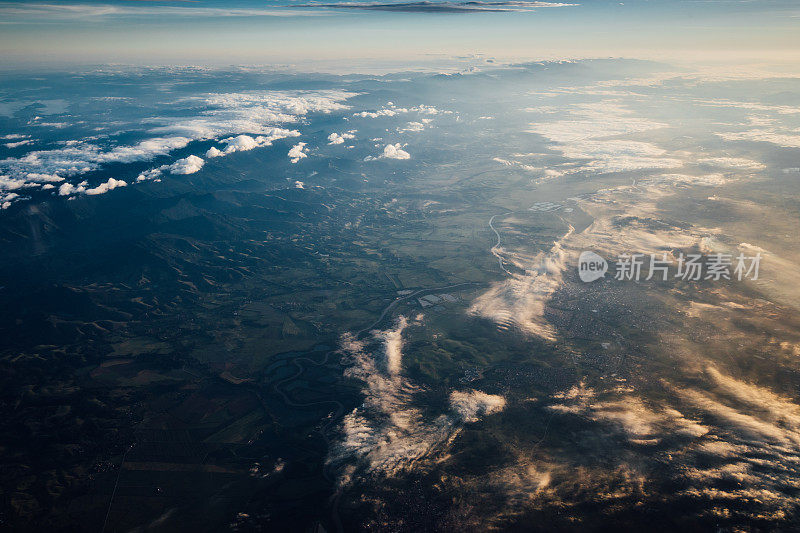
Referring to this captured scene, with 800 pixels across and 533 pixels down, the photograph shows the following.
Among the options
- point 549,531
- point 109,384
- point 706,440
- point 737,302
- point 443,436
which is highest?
point 737,302

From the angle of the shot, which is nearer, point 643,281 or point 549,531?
point 549,531

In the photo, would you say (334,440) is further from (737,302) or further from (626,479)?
(737,302)

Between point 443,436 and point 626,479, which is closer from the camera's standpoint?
point 626,479

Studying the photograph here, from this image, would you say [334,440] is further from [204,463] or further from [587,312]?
[587,312]

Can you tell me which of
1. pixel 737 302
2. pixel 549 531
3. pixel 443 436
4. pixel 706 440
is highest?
pixel 737 302

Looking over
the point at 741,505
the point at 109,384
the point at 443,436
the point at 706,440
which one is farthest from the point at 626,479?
the point at 109,384

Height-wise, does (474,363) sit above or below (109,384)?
above

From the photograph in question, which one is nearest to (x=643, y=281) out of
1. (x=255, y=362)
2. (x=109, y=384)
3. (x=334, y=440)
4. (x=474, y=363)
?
(x=474, y=363)

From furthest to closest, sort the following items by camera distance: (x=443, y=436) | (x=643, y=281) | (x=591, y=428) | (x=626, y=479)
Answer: (x=643, y=281) < (x=443, y=436) < (x=591, y=428) < (x=626, y=479)

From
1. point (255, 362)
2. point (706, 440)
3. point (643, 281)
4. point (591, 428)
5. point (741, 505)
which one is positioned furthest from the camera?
point (643, 281)
